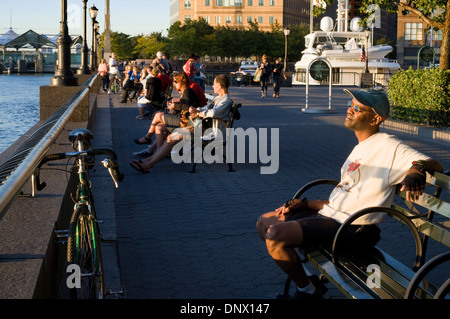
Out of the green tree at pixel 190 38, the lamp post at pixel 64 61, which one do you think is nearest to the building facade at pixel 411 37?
the green tree at pixel 190 38

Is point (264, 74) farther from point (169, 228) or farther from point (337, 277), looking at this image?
point (337, 277)

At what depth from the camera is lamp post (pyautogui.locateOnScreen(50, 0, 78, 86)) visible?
14866 millimetres

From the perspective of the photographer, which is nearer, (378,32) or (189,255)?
(189,255)

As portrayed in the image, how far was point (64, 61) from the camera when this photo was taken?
15.3 meters

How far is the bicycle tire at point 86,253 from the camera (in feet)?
14.0

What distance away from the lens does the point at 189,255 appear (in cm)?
666

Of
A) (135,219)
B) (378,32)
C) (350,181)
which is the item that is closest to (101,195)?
(135,219)

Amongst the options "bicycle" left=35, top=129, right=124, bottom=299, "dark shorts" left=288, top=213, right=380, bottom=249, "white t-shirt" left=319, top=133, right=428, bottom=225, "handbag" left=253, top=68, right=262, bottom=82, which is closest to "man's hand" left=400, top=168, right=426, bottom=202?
"white t-shirt" left=319, top=133, right=428, bottom=225

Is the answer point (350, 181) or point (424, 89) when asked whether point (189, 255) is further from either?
point (424, 89)

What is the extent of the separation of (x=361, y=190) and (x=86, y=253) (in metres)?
1.68

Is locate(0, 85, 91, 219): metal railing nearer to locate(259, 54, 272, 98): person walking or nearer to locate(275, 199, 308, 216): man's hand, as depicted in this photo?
locate(275, 199, 308, 216): man's hand

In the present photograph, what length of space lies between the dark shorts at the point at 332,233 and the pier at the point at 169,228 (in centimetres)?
76

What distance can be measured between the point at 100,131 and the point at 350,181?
511 inches

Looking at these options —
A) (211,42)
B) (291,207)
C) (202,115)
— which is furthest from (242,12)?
(291,207)
